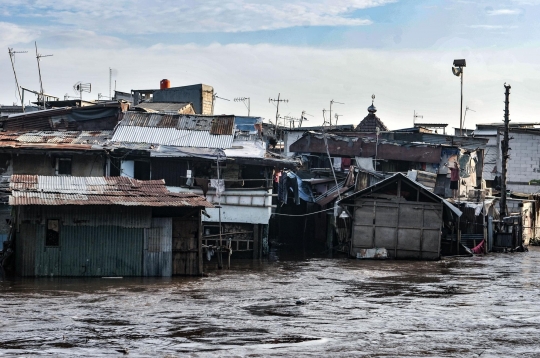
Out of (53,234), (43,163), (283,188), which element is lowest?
(53,234)

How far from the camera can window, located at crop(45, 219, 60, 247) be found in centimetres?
Answer: 2064

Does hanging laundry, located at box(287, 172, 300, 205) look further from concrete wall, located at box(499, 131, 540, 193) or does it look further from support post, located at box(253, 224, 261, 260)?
concrete wall, located at box(499, 131, 540, 193)

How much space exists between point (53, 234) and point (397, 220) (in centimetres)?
1300

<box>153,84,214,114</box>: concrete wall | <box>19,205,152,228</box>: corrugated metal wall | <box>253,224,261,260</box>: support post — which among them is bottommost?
<box>253,224,261,260</box>: support post

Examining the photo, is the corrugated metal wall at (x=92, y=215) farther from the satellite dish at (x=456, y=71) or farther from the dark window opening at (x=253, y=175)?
the satellite dish at (x=456, y=71)

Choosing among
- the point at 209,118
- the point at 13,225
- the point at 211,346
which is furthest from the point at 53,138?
the point at 211,346

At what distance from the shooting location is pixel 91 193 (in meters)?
21.0

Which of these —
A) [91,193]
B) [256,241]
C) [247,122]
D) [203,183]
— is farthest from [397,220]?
[91,193]

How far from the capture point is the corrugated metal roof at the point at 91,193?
65.8 ft

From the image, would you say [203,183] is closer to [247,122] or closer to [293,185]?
[293,185]

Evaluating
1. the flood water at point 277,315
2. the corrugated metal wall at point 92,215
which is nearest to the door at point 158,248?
the corrugated metal wall at point 92,215

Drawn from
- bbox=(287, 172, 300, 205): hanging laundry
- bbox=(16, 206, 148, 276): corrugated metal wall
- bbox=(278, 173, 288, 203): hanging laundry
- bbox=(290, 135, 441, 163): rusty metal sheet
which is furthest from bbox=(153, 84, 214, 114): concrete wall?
bbox=(16, 206, 148, 276): corrugated metal wall

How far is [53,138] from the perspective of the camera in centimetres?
2912

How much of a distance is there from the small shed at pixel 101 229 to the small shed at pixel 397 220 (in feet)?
27.9
